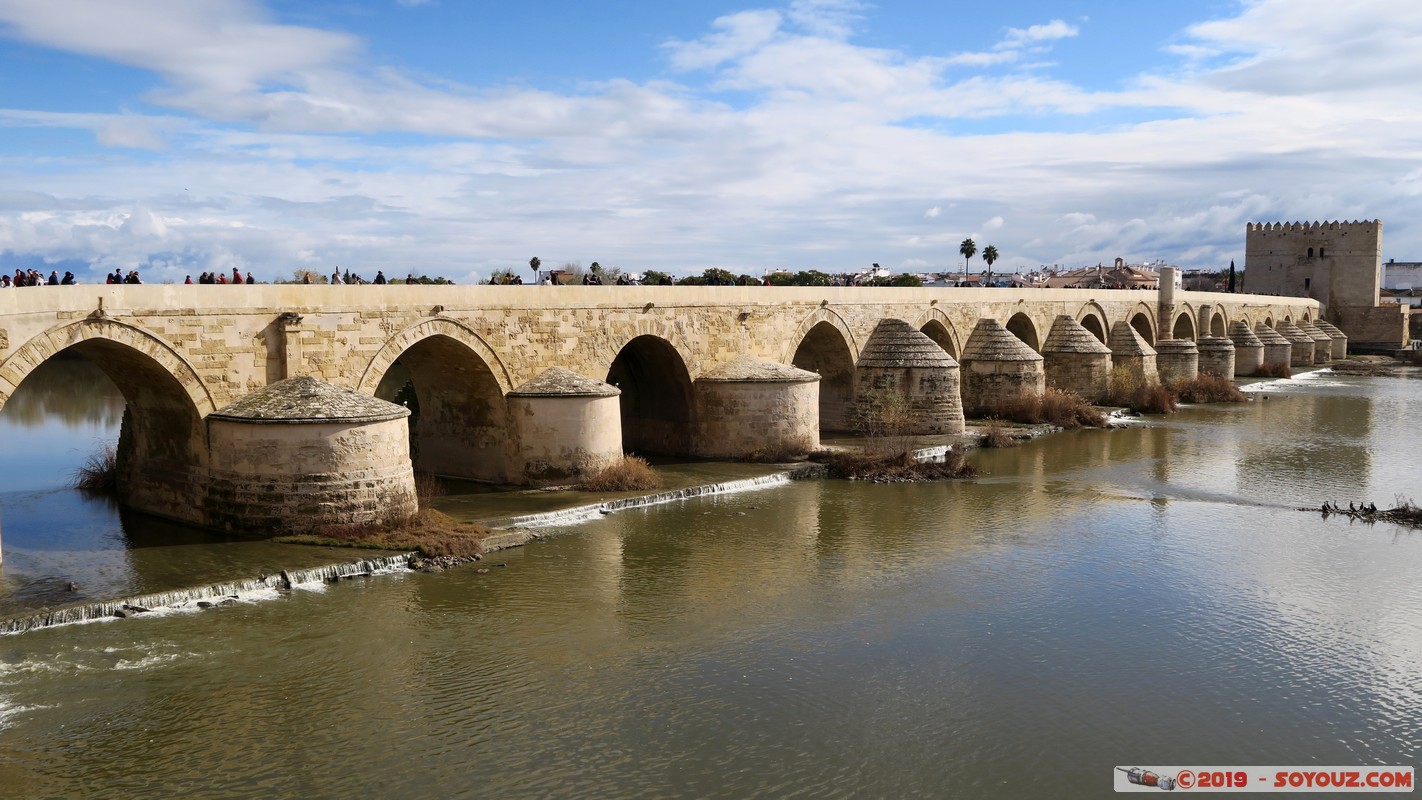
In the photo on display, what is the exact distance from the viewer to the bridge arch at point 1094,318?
110 ft

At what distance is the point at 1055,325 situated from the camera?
30750 mm

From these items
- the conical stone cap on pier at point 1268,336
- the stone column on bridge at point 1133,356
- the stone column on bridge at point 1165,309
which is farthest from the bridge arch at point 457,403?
the conical stone cap on pier at point 1268,336

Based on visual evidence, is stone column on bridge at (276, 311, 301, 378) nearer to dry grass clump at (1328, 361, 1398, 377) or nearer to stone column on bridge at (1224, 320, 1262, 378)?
stone column on bridge at (1224, 320, 1262, 378)

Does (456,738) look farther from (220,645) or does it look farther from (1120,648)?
(1120,648)

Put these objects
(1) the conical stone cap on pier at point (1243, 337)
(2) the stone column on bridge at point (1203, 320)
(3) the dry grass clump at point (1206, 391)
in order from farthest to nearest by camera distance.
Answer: (2) the stone column on bridge at point (1203, 320), (1) the conical stone cap on pier at point (1243, 337), (3) the dry grass clump at point (1206, 391)

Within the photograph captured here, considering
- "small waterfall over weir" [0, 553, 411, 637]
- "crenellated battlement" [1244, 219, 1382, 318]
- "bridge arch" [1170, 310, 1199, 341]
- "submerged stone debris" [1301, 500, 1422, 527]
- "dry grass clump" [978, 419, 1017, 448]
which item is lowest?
"submerged stone debris" [1301, 500, 1422, 527]

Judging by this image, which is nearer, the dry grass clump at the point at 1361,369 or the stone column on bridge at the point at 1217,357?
the stone column on bridge at the point at 1217,357

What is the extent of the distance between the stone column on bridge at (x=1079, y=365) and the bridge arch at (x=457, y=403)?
17690 mm

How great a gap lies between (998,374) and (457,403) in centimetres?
1364

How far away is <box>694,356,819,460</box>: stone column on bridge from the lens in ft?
62.0

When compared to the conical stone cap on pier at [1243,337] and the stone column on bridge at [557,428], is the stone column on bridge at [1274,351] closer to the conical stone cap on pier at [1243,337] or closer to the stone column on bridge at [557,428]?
the conical stone cap on pier at [1243,337]

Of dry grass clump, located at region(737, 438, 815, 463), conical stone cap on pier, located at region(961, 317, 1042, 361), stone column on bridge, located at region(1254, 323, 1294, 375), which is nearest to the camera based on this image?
dry grass clump, located at region(737, 438, 815, 463)

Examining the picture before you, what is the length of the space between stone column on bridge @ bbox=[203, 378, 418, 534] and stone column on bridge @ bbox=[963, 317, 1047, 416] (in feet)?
53.5

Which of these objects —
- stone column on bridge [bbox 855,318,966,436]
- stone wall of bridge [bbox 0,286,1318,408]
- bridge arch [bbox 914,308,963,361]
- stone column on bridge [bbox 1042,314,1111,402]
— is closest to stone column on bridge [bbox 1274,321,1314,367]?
stone column on bridge [bbox 1042,314,1111,402]
